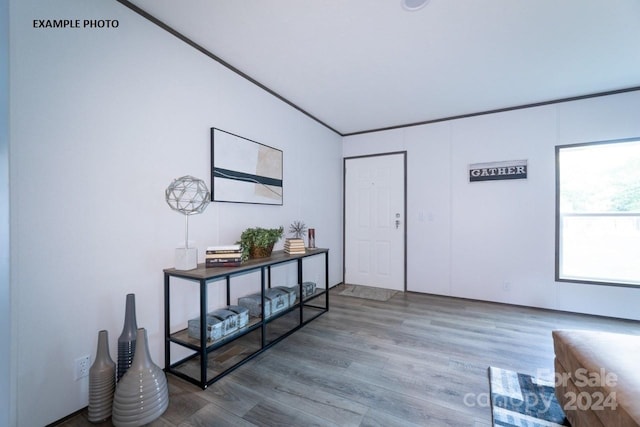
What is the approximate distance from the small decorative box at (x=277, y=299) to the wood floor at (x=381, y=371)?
0.30m

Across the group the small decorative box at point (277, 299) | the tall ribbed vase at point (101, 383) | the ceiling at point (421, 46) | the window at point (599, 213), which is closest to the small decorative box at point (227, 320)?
the small decorative box at point (277, 299)

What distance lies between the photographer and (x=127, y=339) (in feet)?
5.15

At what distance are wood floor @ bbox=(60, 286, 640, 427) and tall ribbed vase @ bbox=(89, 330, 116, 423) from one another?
0.24 ft

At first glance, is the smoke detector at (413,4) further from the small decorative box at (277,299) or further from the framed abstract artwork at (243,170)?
the small decorative box at (277,299)

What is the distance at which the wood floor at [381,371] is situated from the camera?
152 cm

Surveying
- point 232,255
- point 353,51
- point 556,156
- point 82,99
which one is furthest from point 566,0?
point 82,99

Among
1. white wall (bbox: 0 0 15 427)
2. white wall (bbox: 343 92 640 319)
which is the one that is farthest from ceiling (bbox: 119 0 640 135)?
white wall (bbox: 0 0 15 427)

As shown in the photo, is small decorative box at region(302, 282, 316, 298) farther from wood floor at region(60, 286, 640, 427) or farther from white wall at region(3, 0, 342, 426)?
white wall at region(3, 0, 342, 426)

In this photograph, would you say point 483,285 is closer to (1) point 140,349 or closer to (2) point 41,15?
(1) point 140,349

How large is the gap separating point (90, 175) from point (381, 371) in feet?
7.70

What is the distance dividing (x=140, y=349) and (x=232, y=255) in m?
Result: 0.79

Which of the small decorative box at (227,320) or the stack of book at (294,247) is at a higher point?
the stack of book at (294,247)

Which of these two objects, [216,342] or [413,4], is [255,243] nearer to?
[216,342]

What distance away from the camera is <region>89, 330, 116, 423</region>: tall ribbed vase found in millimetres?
1445
